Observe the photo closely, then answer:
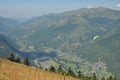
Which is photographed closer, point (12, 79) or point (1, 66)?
point (12, 79)

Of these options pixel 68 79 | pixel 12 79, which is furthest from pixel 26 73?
pixel 68 79

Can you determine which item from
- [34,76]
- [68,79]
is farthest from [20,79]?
[68,79]

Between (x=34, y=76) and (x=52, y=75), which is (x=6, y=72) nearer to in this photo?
(x=34, y=76)

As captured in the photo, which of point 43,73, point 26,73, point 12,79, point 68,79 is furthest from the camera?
point 68,79

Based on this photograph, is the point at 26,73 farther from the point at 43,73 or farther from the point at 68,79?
the point at 68,79

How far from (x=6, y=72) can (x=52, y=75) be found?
14565mm

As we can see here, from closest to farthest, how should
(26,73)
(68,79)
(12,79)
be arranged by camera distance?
(12,79) < (26,73) < (68,79)

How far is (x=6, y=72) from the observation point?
51000 mm

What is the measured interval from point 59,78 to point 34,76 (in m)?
8.19

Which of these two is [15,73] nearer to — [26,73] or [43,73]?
[26,73]

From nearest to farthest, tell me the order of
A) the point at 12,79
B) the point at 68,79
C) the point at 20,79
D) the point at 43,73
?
1. the point at 12,79
2. the point at 20,79
3. the point at 43,73
4. the point at 68,79

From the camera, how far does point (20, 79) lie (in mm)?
48750

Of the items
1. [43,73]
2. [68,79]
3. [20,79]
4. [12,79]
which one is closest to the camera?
[12,79]

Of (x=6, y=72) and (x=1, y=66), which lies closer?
(x=6, y=72)
